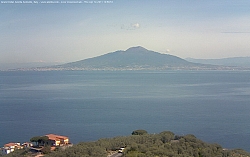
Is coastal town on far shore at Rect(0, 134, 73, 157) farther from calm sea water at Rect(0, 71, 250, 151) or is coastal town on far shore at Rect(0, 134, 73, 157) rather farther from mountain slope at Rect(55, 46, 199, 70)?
mountain slope at Rect(55, 46, 199, 70)

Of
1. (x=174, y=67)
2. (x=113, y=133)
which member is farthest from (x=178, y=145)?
(x=174, y=67)

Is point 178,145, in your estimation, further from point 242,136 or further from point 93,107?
point 93,107

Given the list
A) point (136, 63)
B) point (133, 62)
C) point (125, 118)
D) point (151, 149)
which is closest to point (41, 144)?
point (151, 149)

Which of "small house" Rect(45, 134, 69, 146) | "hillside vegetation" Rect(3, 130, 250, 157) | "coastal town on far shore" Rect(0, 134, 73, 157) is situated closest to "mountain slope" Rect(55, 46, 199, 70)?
"small house" Rect(45, 134, 69, 146)

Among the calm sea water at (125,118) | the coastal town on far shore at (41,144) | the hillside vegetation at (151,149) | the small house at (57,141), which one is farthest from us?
the calm sea water at (125,118)

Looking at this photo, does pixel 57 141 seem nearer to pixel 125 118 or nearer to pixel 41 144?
pixel 41 144

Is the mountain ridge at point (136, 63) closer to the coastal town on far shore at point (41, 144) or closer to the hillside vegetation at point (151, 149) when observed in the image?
the coastal town on far shore at point (41, 144)

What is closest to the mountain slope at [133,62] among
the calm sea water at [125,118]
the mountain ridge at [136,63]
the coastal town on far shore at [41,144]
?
the mountain ridge at [136,63]

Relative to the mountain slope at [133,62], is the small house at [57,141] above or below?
below

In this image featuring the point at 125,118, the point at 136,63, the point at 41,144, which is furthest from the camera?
Answer: the point at 136,63
